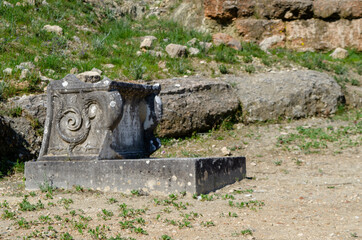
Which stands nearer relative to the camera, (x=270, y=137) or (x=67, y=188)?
(x=67, y=188)

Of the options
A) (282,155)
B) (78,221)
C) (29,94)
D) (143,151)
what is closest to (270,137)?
(282,155)

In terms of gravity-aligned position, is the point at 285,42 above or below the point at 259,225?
above

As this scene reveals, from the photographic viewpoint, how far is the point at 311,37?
1298cm

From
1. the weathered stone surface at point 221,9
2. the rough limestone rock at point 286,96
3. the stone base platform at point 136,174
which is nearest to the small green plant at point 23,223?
the stone base platform at point 136,174

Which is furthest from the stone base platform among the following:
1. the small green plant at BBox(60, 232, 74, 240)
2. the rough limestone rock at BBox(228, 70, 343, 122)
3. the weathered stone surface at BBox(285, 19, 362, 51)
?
the weathered stone surface at BBox(285, 19, 362, 51)

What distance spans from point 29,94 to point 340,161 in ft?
18.3

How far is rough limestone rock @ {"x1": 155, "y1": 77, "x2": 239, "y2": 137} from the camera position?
28.3ft

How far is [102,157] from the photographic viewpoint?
5.09 m

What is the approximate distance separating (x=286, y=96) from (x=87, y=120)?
5496 mm

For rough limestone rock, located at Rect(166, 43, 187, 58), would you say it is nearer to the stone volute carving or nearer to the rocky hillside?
the rocky hillside

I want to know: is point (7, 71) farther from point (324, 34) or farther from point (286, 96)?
point (324, 34)

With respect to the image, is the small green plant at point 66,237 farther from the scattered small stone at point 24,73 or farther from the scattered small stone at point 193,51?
the scattered small stone at point 193,51

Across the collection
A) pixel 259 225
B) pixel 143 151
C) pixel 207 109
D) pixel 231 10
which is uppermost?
pixel 231 10

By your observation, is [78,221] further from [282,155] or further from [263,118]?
[263,118]
